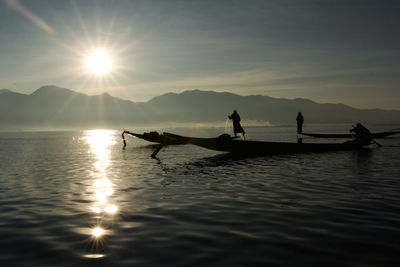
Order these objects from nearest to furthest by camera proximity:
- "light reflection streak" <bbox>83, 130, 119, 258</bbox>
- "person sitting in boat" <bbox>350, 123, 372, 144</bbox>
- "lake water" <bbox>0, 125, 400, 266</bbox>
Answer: "lake water" <bbox>0, 125, 400, 266</bbox> → "light reflection streak" <bbox>83, 130, 119, 258</bbox> → "person sitting in boat" <bbox>350, 123, 372, 144</bbox>

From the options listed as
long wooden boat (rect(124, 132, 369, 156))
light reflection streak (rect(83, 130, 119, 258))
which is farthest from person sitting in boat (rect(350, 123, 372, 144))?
light reflection streak (rect(83, 130, 119, 258))

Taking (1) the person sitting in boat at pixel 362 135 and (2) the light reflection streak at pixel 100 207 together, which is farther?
(1) the person sitting in boat at pixel 362 135

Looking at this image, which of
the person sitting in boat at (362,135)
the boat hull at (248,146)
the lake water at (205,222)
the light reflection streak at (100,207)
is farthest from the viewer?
the person sitting in boat at (362,135)

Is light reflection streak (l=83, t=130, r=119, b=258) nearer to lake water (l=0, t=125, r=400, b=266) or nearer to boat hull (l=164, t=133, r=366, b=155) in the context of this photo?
lake water (l=0, t=125, r=400, b=266)

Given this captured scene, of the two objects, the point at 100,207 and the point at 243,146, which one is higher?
the point at 243,146

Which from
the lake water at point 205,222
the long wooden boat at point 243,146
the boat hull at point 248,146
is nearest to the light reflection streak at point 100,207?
the lake water at point 205,222

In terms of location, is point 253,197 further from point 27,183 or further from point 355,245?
point 27,183

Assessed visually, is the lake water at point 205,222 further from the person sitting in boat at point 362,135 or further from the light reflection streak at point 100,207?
the person sitting in boat at point 362,135

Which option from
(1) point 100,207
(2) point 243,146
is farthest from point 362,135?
(1) point 100,207

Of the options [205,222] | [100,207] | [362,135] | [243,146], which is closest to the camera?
[205,222]

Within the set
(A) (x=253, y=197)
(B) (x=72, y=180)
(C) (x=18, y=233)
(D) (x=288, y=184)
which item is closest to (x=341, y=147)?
(D) (x=288, y=184)

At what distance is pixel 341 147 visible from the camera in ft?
86.5

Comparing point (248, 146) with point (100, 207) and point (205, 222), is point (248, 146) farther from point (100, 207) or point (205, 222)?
point (205, 222)

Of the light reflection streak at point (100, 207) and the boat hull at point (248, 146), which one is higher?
the boat hull at point (248, 146)
